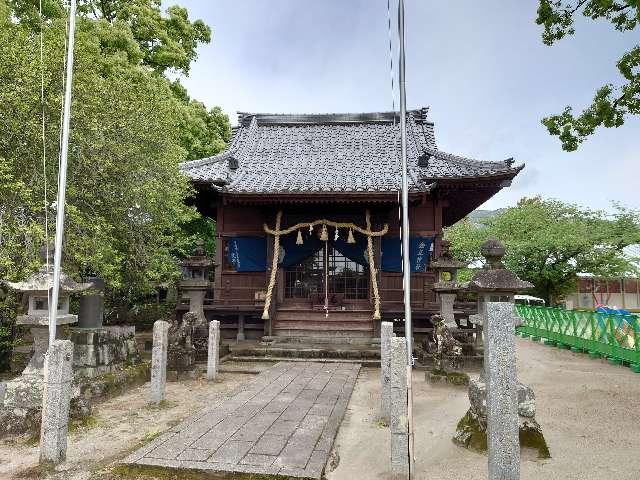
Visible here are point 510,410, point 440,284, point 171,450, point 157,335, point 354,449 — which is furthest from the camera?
point 440,284

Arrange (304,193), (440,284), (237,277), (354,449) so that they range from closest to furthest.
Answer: (354,449) < (440,284) < (304,193) < (237,277)

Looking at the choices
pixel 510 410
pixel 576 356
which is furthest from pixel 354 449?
pixel 576 356

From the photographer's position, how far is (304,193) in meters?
12.9

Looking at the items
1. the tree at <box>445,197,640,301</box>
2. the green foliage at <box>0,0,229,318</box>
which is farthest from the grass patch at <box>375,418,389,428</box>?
the tree at <box>445,197,640,301</box>

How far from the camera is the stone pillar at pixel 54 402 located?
4477 mm

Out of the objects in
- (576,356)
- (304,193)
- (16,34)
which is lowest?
(576,356)

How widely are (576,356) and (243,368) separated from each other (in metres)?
10.2

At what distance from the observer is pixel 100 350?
792cm

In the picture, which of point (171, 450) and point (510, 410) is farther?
Answer: point (171, 450)

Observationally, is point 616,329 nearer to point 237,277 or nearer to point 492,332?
point 492,332

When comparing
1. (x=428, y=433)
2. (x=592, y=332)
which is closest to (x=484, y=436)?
(x=428, y=433)

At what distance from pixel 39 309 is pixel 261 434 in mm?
3614

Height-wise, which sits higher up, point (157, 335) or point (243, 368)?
point (157, 335)

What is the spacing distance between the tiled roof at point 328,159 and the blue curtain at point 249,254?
1980mm
